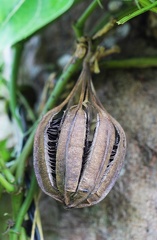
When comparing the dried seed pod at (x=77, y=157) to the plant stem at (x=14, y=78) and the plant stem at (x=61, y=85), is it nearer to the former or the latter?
the plant stem at (x=61, y=85)

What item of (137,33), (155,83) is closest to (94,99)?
(155,83)

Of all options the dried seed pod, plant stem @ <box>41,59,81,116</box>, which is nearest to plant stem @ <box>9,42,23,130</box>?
plant stem @ <box>41,59,81,116</box>

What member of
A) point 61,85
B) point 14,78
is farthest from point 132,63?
point 14,78

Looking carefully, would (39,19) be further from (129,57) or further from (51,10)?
(129,57)

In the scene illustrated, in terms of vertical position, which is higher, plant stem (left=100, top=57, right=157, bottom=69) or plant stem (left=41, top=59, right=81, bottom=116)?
plant stem (left=41, top=59, right=81, bottom=116)

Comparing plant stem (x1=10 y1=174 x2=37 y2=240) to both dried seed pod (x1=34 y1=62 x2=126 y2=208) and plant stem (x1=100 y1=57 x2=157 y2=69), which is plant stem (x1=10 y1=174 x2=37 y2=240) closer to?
dried seed pod (x1=34 y1=62 x2=126 y2=208)

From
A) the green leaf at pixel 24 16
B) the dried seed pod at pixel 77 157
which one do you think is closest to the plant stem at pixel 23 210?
the dried seed pod at pixel 77 157

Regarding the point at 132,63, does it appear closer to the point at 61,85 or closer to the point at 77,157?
the point at 61,85
